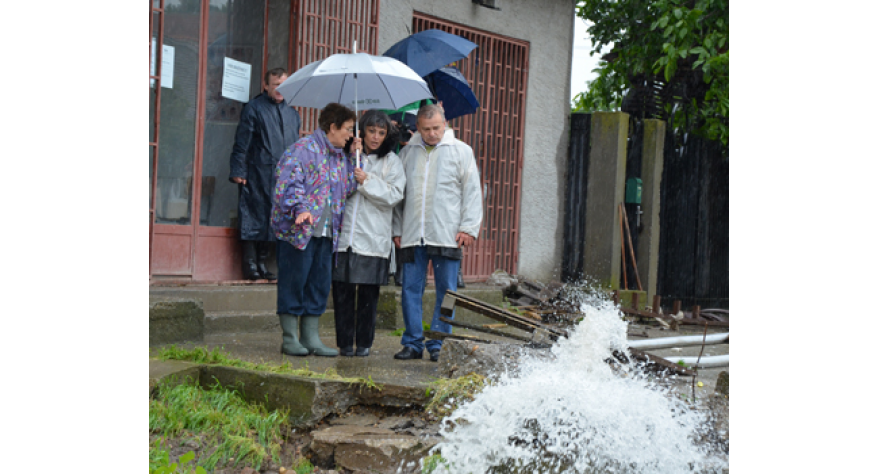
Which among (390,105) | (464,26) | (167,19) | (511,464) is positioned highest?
(464,26)

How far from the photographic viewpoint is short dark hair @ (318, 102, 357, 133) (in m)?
4.92

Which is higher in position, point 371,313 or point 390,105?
point 390,105

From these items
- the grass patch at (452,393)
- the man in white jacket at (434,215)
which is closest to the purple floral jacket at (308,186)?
the man in white jacket at (434,215)

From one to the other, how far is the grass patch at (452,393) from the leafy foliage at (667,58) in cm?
599

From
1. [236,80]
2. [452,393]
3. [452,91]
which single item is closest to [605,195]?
[452,91]

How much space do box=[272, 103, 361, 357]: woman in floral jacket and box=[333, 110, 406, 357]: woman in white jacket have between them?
0.26 ft

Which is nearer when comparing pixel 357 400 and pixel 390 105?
pixel 357 400

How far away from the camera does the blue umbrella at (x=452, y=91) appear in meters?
6.44

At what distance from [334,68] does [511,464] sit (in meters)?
2.61

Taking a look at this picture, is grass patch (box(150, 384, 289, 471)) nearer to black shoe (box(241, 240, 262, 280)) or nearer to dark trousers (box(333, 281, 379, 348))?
dark trousers (box(333, 281, 379, 348))

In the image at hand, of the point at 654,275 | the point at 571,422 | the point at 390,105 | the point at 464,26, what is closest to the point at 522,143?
the point at 464,26

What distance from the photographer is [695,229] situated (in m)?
10.9

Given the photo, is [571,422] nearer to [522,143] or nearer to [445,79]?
[445,79]

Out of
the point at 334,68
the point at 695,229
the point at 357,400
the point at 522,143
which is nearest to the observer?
the point at 357,400
